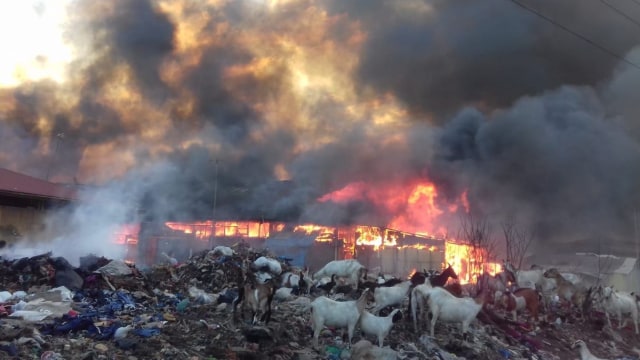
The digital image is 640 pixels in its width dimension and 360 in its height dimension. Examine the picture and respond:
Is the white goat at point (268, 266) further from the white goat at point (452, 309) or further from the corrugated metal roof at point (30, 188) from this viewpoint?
the corrugated metal roof at point (30, 188)

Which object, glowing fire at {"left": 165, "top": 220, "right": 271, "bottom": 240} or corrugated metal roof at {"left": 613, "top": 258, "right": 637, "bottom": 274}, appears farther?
glowing fire at {"left": 165, "top": 220, "right": 271, "bottom": 240}

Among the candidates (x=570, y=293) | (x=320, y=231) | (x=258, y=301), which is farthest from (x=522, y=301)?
(x=320, y=231)

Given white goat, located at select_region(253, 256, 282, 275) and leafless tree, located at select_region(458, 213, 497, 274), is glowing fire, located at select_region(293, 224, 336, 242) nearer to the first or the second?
leafless tree, located at select_region(458, 213, 497, 274)

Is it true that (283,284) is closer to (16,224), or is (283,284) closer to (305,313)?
(305,313)

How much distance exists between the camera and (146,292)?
15523 mm

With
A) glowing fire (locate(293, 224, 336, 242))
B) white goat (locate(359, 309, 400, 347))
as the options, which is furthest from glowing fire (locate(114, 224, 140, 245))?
white goat (locate(359, 309, 400, 347))

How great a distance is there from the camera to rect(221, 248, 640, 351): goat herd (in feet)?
36.6

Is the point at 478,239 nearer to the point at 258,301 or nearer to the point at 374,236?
the point at 374,236

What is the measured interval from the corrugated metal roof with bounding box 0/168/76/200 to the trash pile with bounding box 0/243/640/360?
10669 mm

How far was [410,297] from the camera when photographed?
13.4m

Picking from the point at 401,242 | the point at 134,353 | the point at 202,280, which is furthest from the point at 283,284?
the point at 401,242

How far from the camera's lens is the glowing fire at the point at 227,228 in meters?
39.3

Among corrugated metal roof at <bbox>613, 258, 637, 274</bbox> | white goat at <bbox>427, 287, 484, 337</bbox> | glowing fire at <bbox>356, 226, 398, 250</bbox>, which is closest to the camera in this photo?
white goat at <bbox>427, 287, 484, 337</bbox>

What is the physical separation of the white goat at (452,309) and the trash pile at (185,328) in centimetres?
53
